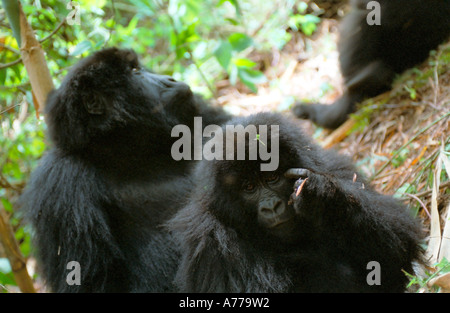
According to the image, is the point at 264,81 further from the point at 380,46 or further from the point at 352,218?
the point at 352,218

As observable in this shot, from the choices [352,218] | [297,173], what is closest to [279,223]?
[297,173]

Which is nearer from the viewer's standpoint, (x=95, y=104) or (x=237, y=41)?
(x=95, y=104)

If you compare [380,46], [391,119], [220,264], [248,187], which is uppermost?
[380,46]

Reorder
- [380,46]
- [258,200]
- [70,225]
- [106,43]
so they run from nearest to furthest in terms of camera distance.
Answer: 1. [258,200]
2. [70,225]
3. [106,43]
4. [380,46]

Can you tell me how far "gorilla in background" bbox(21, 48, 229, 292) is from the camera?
10.9 ft

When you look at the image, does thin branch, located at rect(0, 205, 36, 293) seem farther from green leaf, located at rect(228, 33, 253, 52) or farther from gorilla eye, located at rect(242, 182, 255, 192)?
green leaf, located at rect(228, 33, 253, 52)

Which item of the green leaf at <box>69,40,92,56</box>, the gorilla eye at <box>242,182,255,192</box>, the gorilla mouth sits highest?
the green leaf at <box>69,40,92,56</box>

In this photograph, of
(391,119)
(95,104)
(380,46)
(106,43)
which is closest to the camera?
(95,104)

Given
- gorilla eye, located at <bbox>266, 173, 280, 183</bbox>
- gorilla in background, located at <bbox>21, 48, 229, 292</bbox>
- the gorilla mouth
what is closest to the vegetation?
gorilla in background, located at <bbox>21, 48, 229, 292</bbox>

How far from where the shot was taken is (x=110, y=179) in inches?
142

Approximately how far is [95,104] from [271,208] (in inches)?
72.5

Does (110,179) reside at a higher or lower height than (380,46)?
lower

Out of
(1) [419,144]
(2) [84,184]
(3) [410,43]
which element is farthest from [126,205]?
(3) [410,43]

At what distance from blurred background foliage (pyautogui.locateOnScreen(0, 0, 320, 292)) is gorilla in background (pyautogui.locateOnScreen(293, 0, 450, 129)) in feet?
3.10
